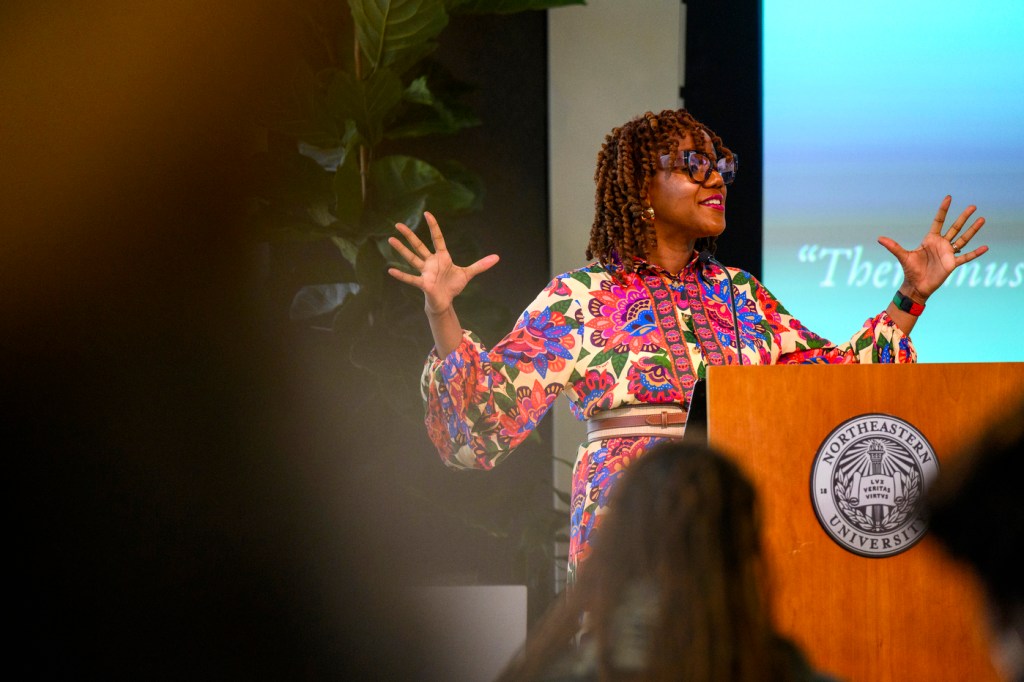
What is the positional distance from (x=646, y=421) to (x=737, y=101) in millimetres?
2162

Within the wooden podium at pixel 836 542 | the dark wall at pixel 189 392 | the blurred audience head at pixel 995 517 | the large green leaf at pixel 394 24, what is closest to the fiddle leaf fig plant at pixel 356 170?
the large green leaf at pixel 394 24

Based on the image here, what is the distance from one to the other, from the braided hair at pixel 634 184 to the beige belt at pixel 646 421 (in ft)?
1.03

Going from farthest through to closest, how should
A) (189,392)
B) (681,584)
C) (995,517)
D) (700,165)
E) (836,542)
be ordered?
(189,392) → (700,165) → (836,542) → (681,584) → (995,517)

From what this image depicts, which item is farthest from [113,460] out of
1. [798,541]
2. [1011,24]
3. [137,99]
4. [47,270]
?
[1011,24]

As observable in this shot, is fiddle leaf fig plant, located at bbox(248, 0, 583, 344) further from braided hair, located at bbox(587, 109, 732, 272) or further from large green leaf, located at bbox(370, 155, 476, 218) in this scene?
braided hair, located at bbox(587, 109, 732, 272)

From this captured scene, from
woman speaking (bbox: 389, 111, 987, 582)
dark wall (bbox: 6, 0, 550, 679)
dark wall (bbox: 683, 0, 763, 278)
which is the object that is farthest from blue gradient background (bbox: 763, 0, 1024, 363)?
woman speaking (bbox: 389, 111, 987, 582)

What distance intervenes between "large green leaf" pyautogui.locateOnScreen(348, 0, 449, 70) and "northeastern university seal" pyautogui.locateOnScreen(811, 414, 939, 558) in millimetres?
1865

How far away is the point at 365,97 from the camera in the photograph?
10.2 feet

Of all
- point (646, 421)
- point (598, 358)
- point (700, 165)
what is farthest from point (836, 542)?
point (700, 165)

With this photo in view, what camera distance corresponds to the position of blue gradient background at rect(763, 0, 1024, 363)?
3.81 metres

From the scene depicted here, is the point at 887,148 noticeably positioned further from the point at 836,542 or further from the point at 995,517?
the point at 995,517

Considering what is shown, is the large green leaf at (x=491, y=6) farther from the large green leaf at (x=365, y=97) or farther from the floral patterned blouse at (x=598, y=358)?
the floral patterned blouse at (x=598, y=358)

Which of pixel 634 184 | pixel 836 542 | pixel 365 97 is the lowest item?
pixel 836 542

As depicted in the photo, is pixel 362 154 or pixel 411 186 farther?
pixel 362 154
